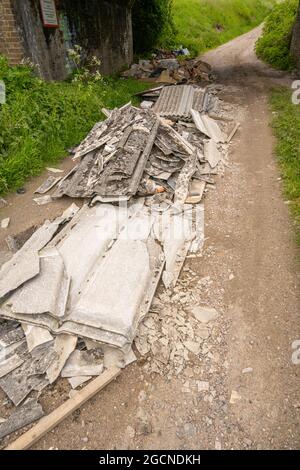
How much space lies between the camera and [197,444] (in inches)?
117

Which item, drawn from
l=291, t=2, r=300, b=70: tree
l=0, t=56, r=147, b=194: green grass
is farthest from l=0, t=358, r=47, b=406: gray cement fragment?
l=291, t=2, r=300, b=70: tree

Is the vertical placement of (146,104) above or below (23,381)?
above

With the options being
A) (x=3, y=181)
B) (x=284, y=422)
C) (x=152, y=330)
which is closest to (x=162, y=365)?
(x=152, y=330)

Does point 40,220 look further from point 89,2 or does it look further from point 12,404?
point 89,2

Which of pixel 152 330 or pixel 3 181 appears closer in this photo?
pixel 152 330

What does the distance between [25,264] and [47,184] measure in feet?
10.4

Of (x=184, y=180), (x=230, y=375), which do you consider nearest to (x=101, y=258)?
(x=230, y=375)

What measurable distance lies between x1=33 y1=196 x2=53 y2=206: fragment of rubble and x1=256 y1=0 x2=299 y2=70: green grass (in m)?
14.8

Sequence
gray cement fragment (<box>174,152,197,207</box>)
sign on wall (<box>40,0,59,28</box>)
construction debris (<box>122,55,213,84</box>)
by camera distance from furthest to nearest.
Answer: construction debris (<box>122,55,213,84</box>) < sign on wall (<box>40,0,59,28</box>) < gray cement fragment (<box>174,152,197,207</box>)

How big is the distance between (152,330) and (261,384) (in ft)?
4.34

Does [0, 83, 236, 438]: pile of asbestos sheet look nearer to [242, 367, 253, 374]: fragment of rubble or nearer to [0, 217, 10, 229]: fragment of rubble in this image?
[0, 217, 10, 229]: fragment of rubble

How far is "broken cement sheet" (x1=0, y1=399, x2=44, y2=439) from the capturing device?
3082 mm

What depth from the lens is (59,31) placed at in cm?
959

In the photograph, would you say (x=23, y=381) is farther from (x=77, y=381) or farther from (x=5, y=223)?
Answer: (x=5, y=223)
